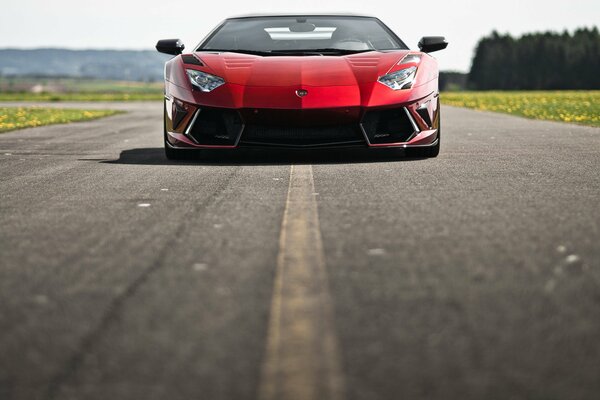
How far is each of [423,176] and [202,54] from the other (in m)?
2.61

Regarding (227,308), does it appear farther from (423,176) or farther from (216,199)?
(423,176)

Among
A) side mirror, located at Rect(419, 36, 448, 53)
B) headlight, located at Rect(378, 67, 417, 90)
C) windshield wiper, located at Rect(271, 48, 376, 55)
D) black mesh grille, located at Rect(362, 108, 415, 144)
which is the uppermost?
side mirror, located at Rect(419, 36, 448, 53)

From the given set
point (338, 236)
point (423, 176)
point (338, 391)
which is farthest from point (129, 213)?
point (338, 391)

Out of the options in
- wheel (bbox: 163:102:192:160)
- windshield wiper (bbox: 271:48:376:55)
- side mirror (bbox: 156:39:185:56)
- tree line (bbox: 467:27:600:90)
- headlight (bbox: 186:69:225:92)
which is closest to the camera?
headlight (bbox: 186:69:225:92)

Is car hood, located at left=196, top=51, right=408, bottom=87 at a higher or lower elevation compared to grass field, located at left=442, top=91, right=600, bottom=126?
higher

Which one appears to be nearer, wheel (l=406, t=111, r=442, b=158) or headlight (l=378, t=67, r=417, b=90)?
headlight (l=378, t=67, r=417, b=90)

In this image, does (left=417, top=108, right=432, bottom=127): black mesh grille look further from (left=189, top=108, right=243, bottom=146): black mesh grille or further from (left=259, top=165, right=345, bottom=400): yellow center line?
(left=259, top=165, right=345, bottom=400): yellow center line

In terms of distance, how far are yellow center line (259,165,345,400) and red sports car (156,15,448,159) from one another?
134 inches

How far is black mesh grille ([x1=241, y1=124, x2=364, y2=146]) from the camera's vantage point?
7.79m

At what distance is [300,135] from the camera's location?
781 cm

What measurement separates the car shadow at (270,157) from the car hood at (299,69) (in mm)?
745

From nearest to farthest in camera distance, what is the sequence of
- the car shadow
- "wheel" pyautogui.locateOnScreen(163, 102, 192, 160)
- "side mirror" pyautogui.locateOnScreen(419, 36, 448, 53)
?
1. the car shadow
2. "wheel" pyautogui.locateOnScreen(163, 102, 192, 160)
3. "side mirror" pyautogui.locateOnScreen(419, 36, 448, 53)

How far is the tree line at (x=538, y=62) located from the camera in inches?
5640

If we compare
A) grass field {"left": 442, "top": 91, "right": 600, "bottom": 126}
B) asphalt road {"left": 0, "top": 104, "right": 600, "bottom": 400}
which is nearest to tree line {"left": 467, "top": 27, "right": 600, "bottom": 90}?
grass field {"left": 442, "top": 91, "right": 600, "bottom": 126}
